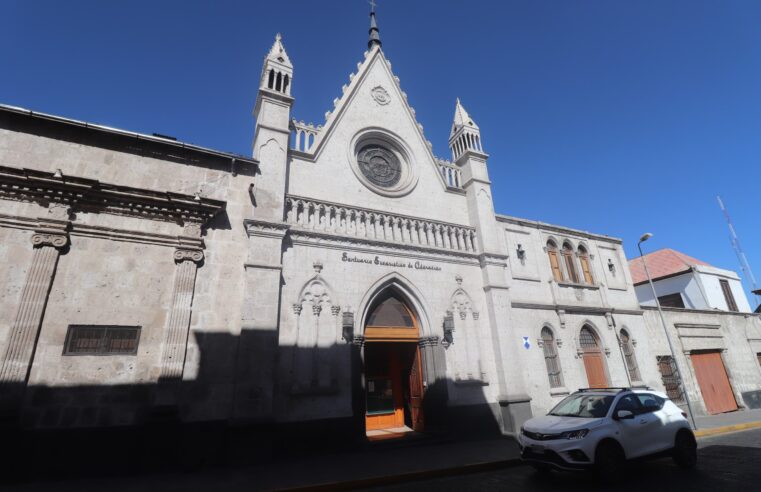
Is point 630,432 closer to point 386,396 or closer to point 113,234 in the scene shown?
point 386,396

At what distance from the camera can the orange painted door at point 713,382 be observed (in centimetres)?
1909

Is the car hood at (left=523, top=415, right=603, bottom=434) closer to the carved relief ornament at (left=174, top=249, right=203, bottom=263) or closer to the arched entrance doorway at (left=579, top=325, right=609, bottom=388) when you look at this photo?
the arched entrance doorway at (left=579, top=325, right=609, bottom=388)

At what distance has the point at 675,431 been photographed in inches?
A: 345

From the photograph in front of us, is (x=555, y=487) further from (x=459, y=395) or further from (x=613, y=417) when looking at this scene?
(x=459, y=395)

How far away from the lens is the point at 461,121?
Result: 60.4ft

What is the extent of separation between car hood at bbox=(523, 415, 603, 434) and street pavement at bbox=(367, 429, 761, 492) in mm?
983

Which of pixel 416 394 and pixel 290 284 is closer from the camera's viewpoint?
pixel 290 284

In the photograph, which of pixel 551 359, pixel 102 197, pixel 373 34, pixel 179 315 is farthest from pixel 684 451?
pixel 373 34

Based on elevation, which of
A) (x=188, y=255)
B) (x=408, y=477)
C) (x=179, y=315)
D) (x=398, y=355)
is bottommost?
(x=408, y=477)

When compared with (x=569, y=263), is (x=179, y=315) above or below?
below

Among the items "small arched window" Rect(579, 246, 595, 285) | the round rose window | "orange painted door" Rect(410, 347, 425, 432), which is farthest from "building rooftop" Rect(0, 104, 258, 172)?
"small arched window" Rect(579, 246, 595, 285)

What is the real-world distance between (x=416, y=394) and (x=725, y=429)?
38.8 ft

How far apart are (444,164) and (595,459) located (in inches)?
516

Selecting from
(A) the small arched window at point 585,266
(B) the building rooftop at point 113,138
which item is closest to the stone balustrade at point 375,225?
(B) the building rooftop at point 113,138
